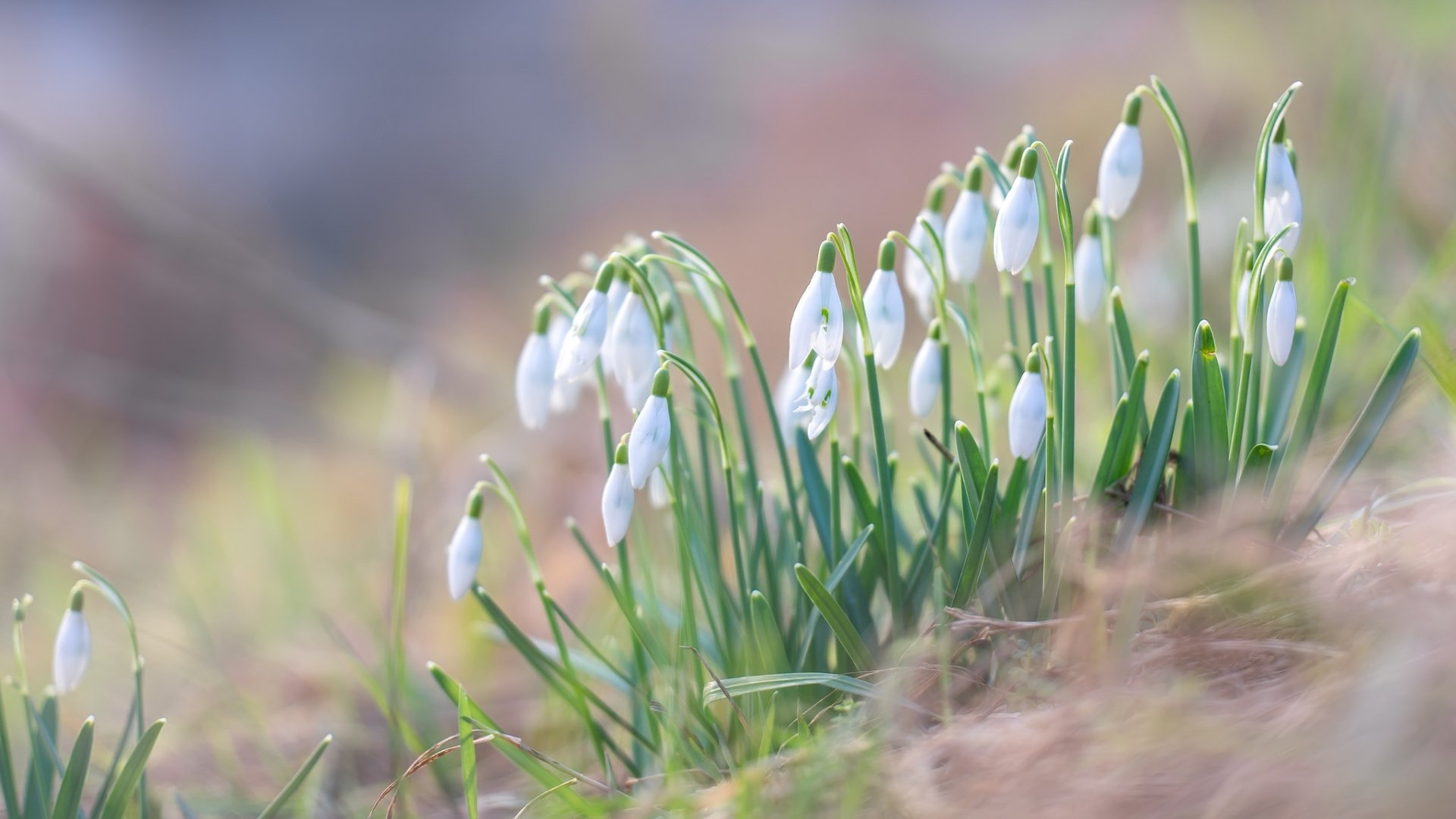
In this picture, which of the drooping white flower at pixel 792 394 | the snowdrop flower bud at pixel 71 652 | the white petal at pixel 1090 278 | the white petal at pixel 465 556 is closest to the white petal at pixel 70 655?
the snowdrop flower bud at pixel 71 652

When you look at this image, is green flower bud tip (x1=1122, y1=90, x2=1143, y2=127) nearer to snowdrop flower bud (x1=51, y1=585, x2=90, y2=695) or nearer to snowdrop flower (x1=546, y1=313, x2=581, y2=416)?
snowdrop flower (x1=546, y1=313, x2=581, y2=416)

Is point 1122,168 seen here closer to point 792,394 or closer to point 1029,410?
point 1029,410

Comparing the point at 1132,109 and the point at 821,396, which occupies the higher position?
the point at 1132,109

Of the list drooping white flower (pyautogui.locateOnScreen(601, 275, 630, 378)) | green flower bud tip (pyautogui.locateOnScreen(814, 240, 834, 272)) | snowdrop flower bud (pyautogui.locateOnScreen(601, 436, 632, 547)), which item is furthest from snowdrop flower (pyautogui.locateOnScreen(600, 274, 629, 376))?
green flower bud tip (pyautogui.locateOnScreen(814, 240, 834, 272))

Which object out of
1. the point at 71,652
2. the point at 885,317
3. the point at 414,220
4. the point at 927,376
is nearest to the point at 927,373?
the point at 927,376

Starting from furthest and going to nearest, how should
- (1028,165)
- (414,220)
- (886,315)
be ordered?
(414,220) → (886,315) → (1028,165)

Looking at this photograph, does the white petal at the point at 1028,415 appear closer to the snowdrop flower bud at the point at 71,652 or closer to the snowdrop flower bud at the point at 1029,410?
the snowdrop flower bud at the point at 1029,410

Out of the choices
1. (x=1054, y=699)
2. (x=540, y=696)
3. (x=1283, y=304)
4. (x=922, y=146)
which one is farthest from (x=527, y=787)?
(x=922, y=146)
